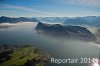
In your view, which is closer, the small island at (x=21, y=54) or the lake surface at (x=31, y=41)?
the small island at (x=21, y=54)

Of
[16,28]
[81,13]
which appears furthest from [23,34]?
[81,13]

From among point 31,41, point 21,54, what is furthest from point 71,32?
point 31,41

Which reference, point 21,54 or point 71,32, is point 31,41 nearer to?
point 21,54

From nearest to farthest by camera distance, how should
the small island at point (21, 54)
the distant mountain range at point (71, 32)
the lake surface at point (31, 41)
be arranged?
the small island at point (21, 54), the lake surface at point (31, 41), the distant mountain range at point (71, 32)

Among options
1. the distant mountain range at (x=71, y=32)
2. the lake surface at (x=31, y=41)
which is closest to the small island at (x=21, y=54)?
the lake surface at (x=31, y=41)

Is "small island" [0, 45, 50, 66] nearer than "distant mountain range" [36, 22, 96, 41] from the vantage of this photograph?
Yes

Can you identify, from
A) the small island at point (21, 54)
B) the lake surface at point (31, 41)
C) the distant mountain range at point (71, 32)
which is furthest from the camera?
the distant mountain range at point (71, 32)

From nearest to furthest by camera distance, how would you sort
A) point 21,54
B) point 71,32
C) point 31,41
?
point 31,41
point 21,54
point 71,32

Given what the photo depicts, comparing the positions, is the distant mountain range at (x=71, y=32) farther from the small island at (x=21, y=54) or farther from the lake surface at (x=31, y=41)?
the small island at (x=21, y=54)

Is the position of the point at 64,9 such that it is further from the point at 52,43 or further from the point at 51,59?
the point at 51,59

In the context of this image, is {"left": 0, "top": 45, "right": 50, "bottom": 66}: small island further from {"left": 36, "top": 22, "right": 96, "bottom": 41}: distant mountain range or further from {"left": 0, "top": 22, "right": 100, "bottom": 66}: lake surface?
{"left": 36, "top": 22, "right": 96, "bottom": 41}: distant mountain range

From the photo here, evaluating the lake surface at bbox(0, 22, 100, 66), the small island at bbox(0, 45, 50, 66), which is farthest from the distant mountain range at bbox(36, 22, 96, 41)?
the small island at bbox(0, 45, 50, 66)
